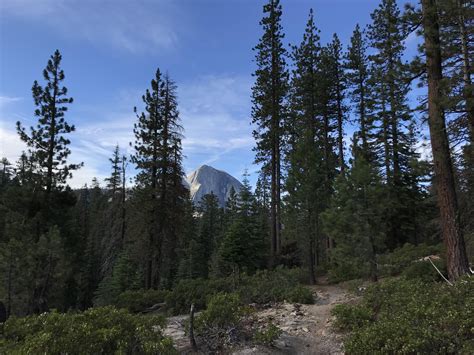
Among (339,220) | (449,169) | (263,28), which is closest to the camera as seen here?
(449,169)

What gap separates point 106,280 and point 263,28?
24.7m

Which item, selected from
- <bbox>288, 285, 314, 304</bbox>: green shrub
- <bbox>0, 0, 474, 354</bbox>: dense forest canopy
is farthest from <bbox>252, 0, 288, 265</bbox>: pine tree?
<bbox>288, 285, 314, 304</bbox>: green shrub

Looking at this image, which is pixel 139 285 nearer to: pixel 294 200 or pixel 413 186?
pixel 294 200

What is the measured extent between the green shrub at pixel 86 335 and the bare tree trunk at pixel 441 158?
735 centimetres

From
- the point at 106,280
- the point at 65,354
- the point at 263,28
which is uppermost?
the point at 263,28

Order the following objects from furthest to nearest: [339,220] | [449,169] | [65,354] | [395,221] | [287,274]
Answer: [395,221]
[287,274]
[339,220]
[449,169]
[65,354]

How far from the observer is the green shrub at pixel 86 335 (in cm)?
473

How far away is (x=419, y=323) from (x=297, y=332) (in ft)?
9.90

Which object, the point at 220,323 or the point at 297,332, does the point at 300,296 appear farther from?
the point at 220,323

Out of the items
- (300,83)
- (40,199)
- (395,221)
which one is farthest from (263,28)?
(40,199)

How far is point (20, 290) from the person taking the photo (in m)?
13.9

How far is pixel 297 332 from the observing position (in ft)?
24.6

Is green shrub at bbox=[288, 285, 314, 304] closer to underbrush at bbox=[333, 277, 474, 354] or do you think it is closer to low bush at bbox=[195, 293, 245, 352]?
underbrush at bbox=[333, 277, 474, 354]

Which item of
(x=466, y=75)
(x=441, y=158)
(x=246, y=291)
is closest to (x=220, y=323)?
(x=246, y=291)
